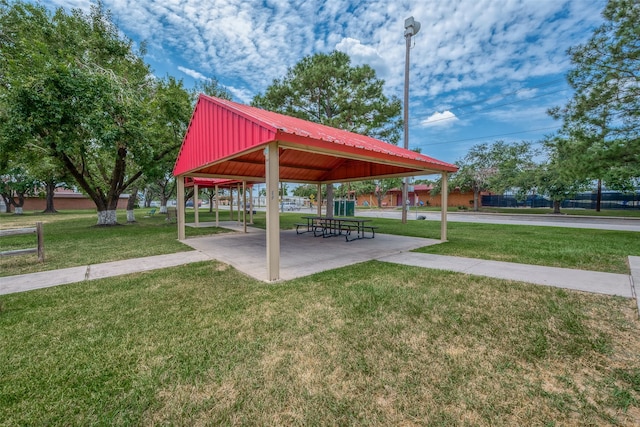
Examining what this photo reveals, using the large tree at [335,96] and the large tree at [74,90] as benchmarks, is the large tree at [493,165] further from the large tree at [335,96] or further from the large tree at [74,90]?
the large tree at [74,90]

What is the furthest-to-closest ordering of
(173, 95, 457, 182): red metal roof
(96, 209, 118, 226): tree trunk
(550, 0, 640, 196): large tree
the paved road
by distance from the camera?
(96, 209, 118, 226): tree trunk < the paved road < (550, 0, 640, 196): large tree < (173, 95, 457, 182): red metal roof

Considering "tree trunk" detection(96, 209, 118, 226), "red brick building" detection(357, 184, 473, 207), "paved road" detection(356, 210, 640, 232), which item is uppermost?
"red brick building" detection(357, 184, 473, 207)

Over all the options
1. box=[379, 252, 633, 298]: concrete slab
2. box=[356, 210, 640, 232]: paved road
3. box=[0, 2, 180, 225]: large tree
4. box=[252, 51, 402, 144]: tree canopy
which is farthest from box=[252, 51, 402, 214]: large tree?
box=[379, 252, 633, 298]: concrete slab

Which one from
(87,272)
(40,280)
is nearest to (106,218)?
(87,272)

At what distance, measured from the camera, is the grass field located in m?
1.91

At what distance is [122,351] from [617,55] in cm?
1637

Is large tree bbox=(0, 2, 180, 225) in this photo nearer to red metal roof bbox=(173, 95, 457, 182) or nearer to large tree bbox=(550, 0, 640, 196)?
red metal roof bbox=(173, 95, 457, 182)

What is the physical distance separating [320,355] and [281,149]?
767 centimetres

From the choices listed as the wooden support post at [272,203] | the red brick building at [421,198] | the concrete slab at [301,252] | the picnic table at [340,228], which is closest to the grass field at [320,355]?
the wooden support post at [272,203]

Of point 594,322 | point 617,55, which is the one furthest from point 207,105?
point 617,55

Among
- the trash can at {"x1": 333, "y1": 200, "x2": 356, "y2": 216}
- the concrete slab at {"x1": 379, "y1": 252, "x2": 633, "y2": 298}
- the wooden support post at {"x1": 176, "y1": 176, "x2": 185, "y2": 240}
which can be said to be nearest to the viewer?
the concrete slab at {"x1": 379, "y1": 252, "x2": 633, "y2": 298}

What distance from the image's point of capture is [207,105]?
720 cm

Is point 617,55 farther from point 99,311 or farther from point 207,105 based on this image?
point 99,311

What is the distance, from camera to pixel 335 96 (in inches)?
584
